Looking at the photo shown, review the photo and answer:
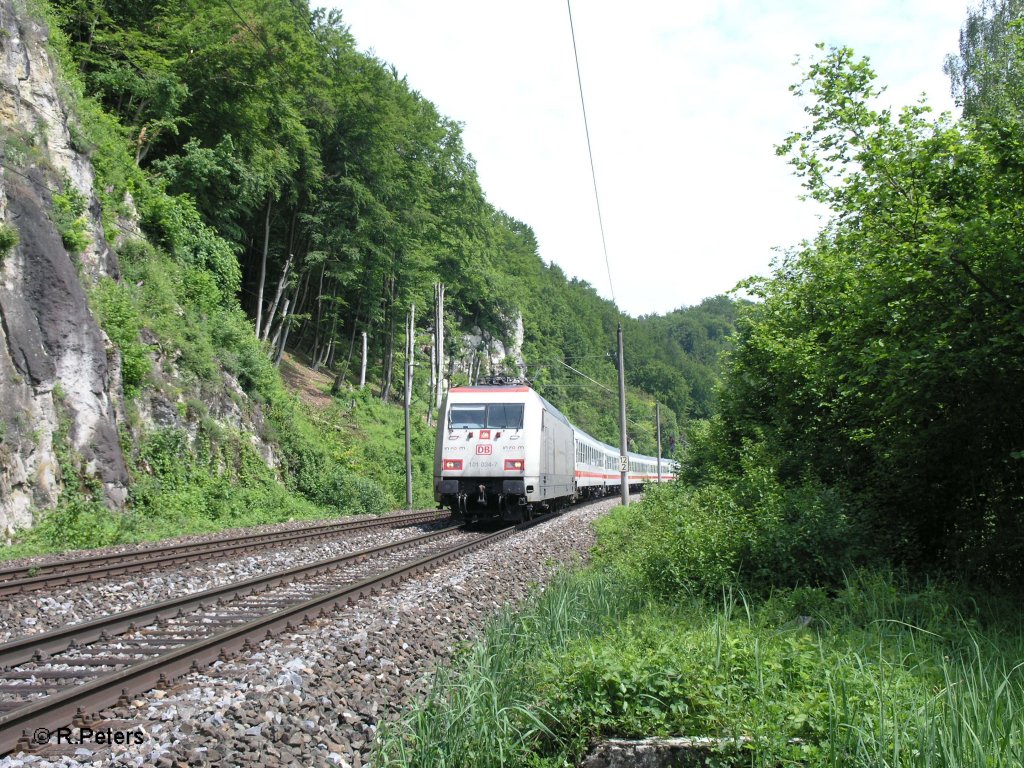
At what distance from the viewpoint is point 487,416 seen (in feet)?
61.5

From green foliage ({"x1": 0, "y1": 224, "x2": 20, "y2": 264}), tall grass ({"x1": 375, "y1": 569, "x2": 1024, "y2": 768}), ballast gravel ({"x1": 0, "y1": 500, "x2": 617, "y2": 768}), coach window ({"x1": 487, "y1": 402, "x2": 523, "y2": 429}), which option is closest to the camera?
tall grass ({"x1": 375, "y1": 569, "x2": 1024, "y2": 768})

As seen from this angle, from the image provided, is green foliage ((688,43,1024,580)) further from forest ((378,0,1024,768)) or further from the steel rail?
the steel rail

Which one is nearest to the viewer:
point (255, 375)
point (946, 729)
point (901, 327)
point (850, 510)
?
point (946, 729)

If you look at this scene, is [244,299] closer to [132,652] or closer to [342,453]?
[342,453]

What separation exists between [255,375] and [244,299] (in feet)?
43.9

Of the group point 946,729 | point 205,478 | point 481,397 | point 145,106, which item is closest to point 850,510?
point 946,729

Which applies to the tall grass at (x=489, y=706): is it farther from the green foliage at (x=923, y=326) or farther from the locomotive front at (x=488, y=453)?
the locomotive front at (x=488, y=453)

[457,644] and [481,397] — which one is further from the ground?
[481,397]

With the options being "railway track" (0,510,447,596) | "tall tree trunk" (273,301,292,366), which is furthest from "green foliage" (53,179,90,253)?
"tall tree trunk" (273,301,292,366)

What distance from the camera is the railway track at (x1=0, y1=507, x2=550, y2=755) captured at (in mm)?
4793

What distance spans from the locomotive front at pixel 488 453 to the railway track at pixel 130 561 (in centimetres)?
290

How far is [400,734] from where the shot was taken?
4.55m

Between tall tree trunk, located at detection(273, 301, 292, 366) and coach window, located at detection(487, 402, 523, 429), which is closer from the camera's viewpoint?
coach window, located at detection(487, 402, 523, 429)

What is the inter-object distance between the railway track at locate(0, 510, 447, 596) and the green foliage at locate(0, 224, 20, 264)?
6.96 meters
